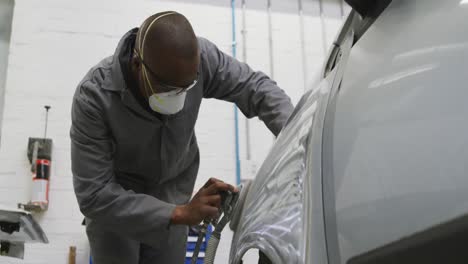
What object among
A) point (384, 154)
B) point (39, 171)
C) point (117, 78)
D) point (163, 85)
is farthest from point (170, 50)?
point (39, 171)

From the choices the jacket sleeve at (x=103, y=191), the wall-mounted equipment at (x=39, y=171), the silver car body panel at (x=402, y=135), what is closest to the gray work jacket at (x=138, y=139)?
the jacket sleeve at (x=103, y=191)

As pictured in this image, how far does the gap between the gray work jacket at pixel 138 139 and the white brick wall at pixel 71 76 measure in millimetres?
1585

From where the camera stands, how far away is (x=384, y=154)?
1.85 ft

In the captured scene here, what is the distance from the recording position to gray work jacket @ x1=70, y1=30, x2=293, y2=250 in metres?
1.45

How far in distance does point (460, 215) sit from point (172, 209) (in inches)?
41.0

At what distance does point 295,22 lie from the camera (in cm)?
391

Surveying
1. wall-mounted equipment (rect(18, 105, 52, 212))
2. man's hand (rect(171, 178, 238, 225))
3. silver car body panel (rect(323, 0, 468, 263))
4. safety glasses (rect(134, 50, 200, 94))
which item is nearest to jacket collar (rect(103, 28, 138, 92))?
safety glasses (rect(134, 50, 200, 94))

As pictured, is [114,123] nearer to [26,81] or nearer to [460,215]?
[460,215]

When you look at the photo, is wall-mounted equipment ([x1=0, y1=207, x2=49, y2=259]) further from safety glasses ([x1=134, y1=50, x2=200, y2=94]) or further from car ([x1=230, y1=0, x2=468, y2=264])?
car ([x1=230, y1=0, x2=468, y2=264])

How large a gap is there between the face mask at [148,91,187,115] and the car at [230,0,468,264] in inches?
27.4

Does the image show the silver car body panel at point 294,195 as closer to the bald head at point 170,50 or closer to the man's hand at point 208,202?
the man's hand at point 208,202

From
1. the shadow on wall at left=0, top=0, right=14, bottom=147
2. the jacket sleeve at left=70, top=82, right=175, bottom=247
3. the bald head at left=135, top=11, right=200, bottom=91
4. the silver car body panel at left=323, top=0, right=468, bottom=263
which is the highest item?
the shadow on wall at left=0, top=0, right=14, bottom=147

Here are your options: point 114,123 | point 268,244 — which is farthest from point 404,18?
point 114,123

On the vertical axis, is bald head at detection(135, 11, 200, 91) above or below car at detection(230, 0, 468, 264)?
above
